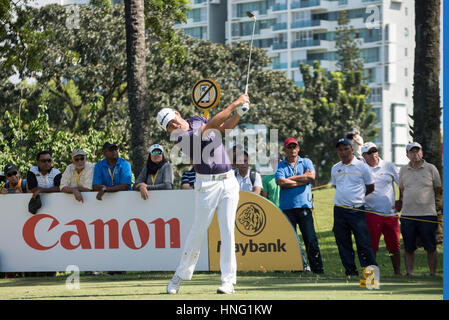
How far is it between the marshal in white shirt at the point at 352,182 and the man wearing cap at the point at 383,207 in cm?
68

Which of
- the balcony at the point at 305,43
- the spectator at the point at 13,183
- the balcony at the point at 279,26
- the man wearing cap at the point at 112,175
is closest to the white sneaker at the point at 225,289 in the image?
the man wearing cap at the point at 112,175

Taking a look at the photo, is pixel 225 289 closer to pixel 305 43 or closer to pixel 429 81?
pixel 429 81

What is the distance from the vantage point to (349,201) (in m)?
10.2

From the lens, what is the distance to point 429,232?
1048 centimetres

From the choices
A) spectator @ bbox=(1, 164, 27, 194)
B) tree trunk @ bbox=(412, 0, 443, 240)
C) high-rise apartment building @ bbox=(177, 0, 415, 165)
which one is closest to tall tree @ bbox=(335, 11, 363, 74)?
high-rise apartment building @ bbox=(177, 0, 415, 165)

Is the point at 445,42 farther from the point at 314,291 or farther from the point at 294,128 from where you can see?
the point at 294,128

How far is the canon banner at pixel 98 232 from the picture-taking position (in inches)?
440

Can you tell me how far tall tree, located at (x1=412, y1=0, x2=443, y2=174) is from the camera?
14.1 metres

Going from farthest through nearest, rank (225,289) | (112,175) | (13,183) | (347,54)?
(347,54) → (13,183) → (112,175) → (225,289)

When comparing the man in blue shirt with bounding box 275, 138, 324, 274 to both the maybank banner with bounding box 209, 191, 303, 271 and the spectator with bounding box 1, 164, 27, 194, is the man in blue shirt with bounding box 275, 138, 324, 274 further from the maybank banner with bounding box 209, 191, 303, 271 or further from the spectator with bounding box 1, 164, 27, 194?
the spectator with bounding box 1, 164, 27, 194

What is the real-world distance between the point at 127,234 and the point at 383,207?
11.2 feet

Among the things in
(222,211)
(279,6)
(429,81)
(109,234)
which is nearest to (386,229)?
(222,211)

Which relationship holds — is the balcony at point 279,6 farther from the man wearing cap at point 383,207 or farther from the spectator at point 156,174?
the man wearing cap at point 383,207
